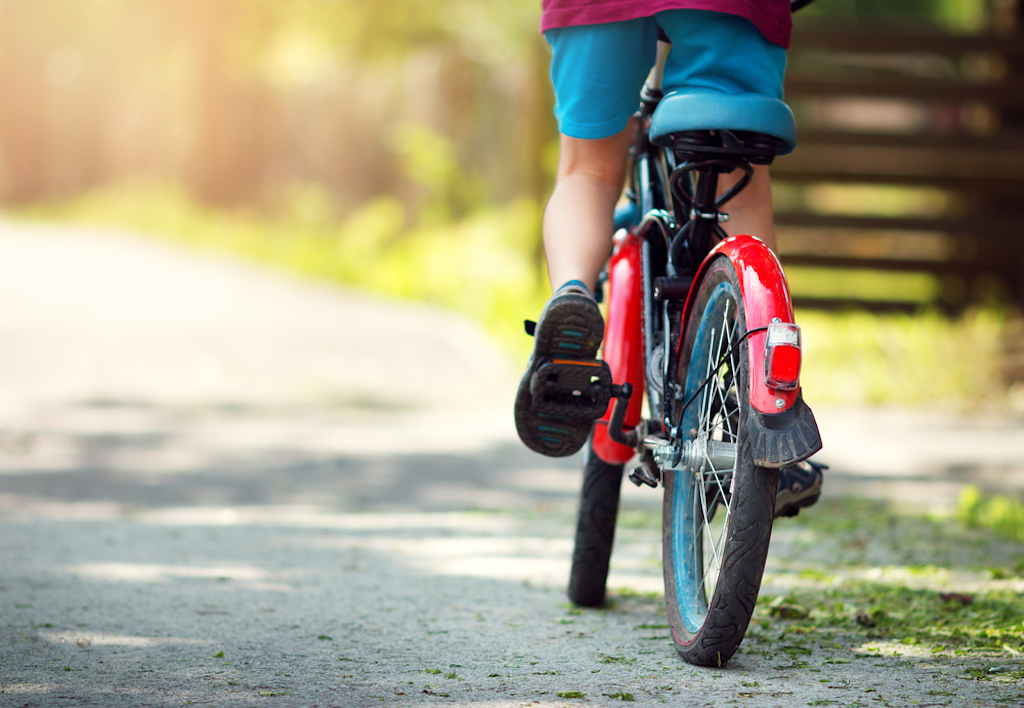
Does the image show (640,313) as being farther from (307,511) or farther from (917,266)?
(917,266)

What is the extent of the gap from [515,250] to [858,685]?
9680mm

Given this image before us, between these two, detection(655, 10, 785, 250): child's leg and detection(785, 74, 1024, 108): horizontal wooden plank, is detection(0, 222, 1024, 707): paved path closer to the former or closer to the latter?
detection(655, 10, 785, 250): child's leg

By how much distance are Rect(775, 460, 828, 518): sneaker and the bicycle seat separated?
0.71 m

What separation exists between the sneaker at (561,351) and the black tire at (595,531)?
13.0 inches

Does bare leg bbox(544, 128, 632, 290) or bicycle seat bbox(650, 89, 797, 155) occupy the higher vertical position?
bicycle seat bbox(650, 89, 797, 155)

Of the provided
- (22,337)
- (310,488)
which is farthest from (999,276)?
(22,337)

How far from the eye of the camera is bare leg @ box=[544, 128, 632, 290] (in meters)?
2.92

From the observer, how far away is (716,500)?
2.71 metres

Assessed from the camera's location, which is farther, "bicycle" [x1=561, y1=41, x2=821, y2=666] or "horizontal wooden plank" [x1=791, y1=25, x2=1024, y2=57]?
"horizontal wooden plank" [x1=791, y1=25, x2=1024, y2=57]

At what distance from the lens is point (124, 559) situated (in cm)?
363

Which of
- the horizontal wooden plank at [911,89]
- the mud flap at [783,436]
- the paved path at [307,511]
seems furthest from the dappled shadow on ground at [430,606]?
the horizontal wooden plank at [911,89]

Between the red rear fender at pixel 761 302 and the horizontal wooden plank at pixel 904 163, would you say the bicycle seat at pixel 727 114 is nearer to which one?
the red rear fender at pixel 761 302

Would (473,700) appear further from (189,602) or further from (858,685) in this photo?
(189,602)

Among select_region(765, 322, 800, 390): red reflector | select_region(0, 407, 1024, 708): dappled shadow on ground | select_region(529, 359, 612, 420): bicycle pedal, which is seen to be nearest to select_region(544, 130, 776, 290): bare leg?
select_region(529, 359, 612, 420): bicycle pedal
